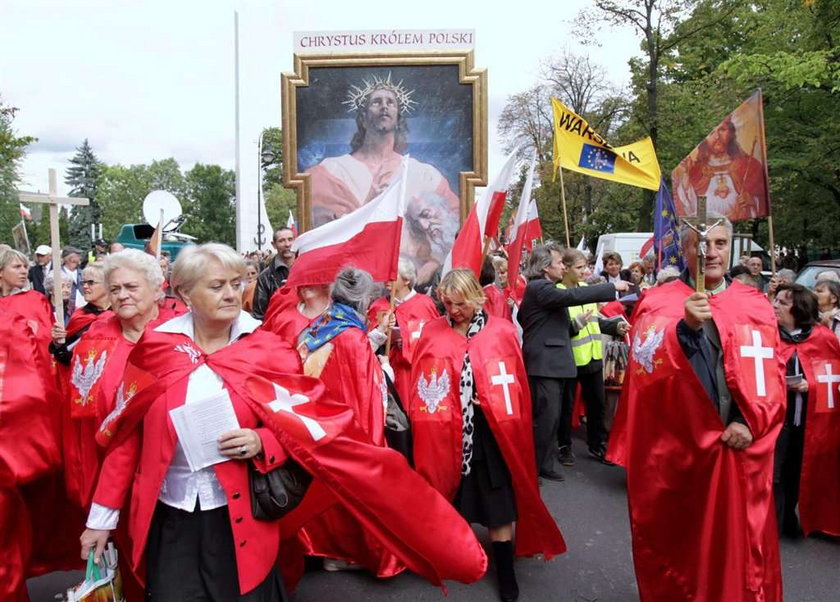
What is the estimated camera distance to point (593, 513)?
551 cm

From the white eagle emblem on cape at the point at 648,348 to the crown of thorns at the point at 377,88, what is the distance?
625cm

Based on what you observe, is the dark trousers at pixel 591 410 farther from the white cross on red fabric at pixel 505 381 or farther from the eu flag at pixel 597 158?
the white cross on red fabric at pixel 505 381

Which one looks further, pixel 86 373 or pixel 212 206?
pixel 212 206

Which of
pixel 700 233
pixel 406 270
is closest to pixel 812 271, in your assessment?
pixel 406 270

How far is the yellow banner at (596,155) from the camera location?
786 cm

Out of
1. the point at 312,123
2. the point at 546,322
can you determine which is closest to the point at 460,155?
the point at 312,123

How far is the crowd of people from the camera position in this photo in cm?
253

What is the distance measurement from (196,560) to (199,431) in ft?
1.56

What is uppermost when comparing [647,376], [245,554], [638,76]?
[638,76]

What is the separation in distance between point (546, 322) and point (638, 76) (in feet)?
73.8

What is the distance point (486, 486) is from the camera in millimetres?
4094

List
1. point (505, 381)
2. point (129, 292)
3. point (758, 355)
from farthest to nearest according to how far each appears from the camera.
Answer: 1. point (505, 381)
2. point (129, 292)
3. point (758, 355)

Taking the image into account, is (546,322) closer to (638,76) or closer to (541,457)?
(541,457)

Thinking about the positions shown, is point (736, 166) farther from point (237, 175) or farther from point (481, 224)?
point (237, 175)
